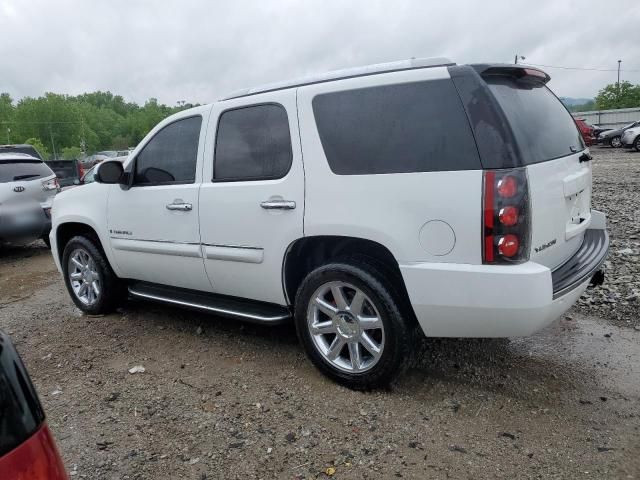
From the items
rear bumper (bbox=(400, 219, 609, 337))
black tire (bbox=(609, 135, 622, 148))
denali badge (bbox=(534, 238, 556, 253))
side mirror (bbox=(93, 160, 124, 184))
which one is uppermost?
black tire (bbox=(609, 135, 622, 148))

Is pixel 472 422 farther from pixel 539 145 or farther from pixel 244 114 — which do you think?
pixel 244 114

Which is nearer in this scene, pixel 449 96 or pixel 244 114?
pixel 449 96

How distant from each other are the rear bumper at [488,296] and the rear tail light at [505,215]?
9 centimetres

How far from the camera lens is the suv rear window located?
25.9 ft

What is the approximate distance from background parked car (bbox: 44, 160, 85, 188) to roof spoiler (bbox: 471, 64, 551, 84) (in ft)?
37.5

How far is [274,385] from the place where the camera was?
3.43m

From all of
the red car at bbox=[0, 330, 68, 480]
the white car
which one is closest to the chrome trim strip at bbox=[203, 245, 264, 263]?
the red car at bbox=[0, 330, 68, 480]

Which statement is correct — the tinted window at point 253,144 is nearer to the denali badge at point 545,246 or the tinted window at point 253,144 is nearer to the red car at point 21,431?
the denali badge at point 545,246

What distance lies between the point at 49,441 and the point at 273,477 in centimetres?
152

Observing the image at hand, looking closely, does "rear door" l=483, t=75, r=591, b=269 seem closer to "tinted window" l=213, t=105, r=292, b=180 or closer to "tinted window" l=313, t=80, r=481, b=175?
"tinted window" l=313, t=80, r=481, b=175

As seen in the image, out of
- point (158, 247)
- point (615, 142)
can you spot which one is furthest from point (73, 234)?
point (615, 142)

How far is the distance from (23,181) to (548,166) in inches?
303

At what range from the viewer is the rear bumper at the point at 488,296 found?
2.65m

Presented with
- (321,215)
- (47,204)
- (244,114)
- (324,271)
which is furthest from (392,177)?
(47,204)
